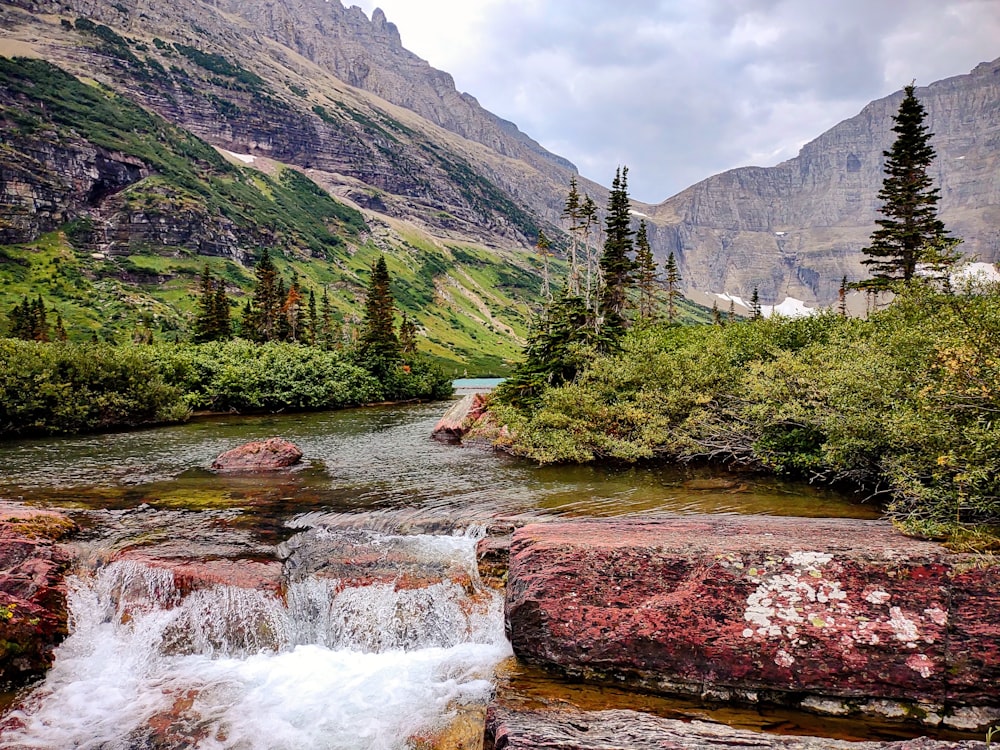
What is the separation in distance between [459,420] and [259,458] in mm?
13869

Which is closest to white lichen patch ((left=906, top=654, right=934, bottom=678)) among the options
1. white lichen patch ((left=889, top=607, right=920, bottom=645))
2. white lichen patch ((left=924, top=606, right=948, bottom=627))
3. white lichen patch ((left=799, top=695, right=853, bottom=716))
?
white lichen patch ((left=889, top=607, right=920, bottom=645))

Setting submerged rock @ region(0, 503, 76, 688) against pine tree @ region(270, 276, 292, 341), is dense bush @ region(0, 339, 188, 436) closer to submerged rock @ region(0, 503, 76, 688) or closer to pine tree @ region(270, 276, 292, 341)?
submerged rock @ region(0, 503, 76, 688)

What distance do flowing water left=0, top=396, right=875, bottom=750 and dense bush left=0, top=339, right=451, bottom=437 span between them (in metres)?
16.0

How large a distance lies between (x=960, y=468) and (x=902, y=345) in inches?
304

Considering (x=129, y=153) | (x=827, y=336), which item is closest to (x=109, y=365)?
(x=827, y=336)

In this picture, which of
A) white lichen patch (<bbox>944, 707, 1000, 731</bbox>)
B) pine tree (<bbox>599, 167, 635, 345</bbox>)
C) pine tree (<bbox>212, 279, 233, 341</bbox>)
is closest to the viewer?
white lichen patch (<bbox>944, 707, 1000, 731</bbox>)

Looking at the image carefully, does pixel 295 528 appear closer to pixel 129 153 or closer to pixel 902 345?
pixel 902 345

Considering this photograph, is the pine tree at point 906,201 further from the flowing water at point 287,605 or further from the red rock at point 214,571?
the red rock at point 214,571

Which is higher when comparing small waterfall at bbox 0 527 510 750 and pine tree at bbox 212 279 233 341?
pine tree at bbox 212 279 233 341

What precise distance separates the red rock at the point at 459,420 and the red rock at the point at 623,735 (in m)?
27.5

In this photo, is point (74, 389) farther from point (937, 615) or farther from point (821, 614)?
point (937, 615)

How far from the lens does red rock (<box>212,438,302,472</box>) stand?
2527 cm

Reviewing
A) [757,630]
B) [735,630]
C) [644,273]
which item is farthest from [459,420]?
[644,273]

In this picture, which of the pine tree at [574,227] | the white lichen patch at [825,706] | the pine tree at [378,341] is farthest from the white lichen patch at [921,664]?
the pine tree at [378,341]
